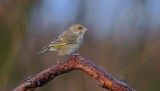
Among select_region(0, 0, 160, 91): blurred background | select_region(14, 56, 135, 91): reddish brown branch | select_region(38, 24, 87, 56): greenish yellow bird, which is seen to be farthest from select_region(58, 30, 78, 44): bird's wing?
select_region(0, 0, 160, 91): blurred background

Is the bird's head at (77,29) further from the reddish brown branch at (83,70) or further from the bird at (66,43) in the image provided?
the reddish brown branch at (83,70)

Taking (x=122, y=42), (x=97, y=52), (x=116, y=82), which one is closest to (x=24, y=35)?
(x=97, y=52)

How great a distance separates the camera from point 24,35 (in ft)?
31.6

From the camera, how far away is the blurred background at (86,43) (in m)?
9.21

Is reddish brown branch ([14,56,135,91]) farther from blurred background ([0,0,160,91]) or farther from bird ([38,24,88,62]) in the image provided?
blurred background ([0,0,160,91])

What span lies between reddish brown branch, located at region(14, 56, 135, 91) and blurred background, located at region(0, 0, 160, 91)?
644 cm

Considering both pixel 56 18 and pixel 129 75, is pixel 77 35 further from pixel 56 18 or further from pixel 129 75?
pixel 56 18

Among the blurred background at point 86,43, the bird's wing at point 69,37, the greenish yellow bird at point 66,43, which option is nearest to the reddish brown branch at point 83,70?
Answer: the greenish yellow bird at point 66,43

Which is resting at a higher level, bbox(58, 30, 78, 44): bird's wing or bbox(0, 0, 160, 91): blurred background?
bbox(58, 30, 78, 44): bird's wing

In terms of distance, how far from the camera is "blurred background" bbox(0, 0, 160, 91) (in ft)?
30.2

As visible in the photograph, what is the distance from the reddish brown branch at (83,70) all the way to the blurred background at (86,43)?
644 centimetres

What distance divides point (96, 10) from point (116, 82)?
9.26 m

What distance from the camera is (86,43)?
10.1 m

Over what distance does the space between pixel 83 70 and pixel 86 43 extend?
7.81 metres
